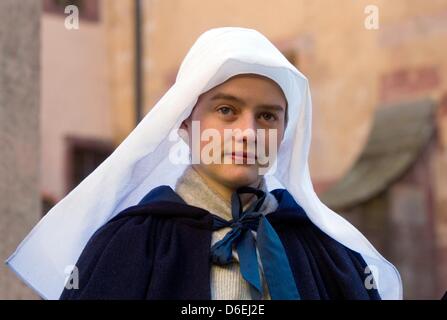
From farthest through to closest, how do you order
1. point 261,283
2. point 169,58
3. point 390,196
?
point 169,58
point 390,196
point 261,283

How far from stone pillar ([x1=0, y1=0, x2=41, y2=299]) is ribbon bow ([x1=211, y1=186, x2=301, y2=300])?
286cm

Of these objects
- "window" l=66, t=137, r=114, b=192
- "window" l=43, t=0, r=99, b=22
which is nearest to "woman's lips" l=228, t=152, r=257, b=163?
"window" l=66, t=137, r=114, b=192

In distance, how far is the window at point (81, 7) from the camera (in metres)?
16.2

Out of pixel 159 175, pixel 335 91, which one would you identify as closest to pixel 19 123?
pixel 159 175

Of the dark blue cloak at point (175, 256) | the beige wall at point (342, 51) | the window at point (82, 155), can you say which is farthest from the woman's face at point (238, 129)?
the window at point (82, 155)

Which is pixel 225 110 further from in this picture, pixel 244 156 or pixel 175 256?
pixel 175 256

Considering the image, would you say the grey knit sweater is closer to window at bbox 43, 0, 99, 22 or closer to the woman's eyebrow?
the woman's eyebrow

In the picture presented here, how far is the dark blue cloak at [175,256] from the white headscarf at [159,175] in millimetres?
63

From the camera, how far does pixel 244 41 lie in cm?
313

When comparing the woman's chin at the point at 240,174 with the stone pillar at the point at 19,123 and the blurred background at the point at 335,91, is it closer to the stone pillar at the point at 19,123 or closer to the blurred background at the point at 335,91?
the stone pillar at the point at 19,123

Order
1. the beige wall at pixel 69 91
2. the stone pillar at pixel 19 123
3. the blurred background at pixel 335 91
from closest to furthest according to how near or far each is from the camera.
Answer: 1. the stone pillar at pixel 19 123
2. the blurred background at pixel 335 91
3. the beige wall at pixel 69 91
